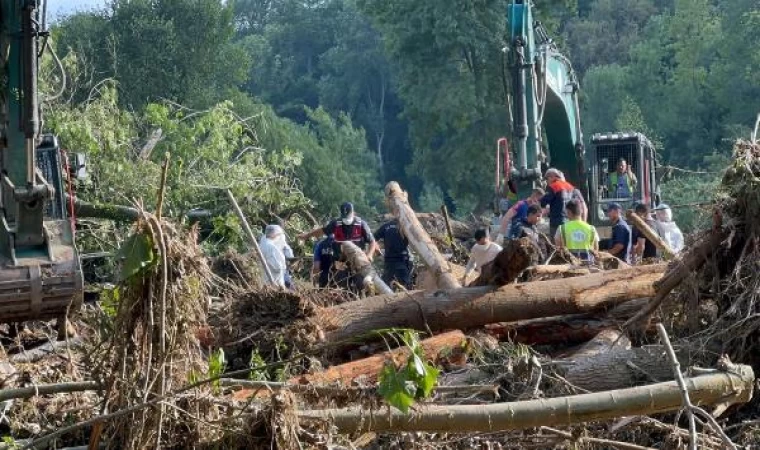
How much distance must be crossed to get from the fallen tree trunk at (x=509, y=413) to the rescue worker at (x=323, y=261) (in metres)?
7.08

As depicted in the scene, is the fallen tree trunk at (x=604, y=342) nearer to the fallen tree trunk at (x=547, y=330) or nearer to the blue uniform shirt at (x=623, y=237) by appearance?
the fallen tree trunk at (x=547, y=330)

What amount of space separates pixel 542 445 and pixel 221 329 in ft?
8.96

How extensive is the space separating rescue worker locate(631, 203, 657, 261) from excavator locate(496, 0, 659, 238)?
236 cm

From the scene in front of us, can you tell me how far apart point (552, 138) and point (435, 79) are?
22.0 m

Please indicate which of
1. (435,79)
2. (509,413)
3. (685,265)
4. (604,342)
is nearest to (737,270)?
(685,265)

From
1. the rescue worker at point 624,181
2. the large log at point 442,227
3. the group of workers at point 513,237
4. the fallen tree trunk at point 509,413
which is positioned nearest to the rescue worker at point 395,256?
the group of workers at point 513,237

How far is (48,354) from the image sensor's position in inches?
348

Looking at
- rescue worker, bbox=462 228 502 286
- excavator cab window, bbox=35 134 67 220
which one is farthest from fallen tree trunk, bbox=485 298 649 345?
excavator cab window, bbox=35 134 67 220

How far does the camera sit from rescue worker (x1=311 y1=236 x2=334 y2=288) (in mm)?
13539

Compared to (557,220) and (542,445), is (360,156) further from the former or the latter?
(542,445)

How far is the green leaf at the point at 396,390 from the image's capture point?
6020 mm

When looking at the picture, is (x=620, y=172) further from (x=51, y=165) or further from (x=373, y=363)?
(x=373, y=363)

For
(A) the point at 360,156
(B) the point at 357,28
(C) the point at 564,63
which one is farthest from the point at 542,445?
(B) the point at 357,28

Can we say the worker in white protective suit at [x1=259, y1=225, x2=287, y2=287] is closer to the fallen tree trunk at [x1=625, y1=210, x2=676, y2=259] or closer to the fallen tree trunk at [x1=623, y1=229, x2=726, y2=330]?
the fallen tree trunk at [x1=625, y1=210, x2=676, y2=259]
